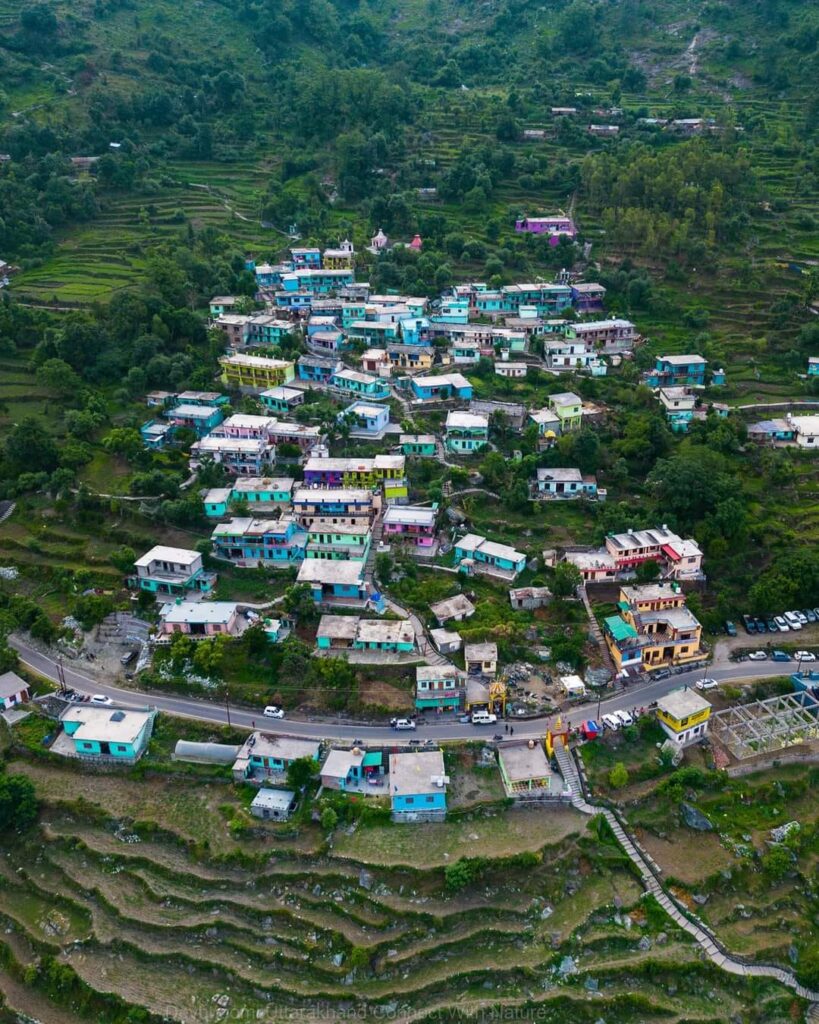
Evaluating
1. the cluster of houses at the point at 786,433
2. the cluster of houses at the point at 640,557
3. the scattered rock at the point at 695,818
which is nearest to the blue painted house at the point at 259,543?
the cluster of houses at the point at 640,557

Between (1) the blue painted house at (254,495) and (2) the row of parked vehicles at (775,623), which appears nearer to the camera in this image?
(2) the row of parked vehicles at (775,623)

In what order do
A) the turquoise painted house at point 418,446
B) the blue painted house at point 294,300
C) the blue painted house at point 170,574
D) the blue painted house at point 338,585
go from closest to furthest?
the blue painted house at point 338,585 < the blue painted house at point 170,574 < the turquoise painted house at point 418,446 < the blue painted house at point 294,300

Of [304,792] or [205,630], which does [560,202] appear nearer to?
[205,630]

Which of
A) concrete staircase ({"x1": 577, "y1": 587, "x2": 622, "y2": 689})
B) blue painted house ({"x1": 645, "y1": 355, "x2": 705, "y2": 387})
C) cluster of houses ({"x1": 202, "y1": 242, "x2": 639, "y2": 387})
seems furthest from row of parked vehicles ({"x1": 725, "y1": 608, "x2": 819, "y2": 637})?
cluster of houses ({"x1": 202, "y1": 242, "x2": 639, "y2": 387})

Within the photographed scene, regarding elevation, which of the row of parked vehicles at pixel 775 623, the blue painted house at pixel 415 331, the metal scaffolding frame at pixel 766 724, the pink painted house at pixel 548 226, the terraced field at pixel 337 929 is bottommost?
the terraced field at pixel 337 929

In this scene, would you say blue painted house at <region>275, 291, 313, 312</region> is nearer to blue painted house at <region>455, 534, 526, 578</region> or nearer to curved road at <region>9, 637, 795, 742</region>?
blue painted house at <region>455, 534, 526, 578</region>

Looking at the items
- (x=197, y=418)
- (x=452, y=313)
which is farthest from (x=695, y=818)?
(x=452, y=313)

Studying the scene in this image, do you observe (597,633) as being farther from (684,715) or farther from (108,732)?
(108,732)

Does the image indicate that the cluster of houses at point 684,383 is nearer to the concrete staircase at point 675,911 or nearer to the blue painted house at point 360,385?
the blue painted house at point 360,385
